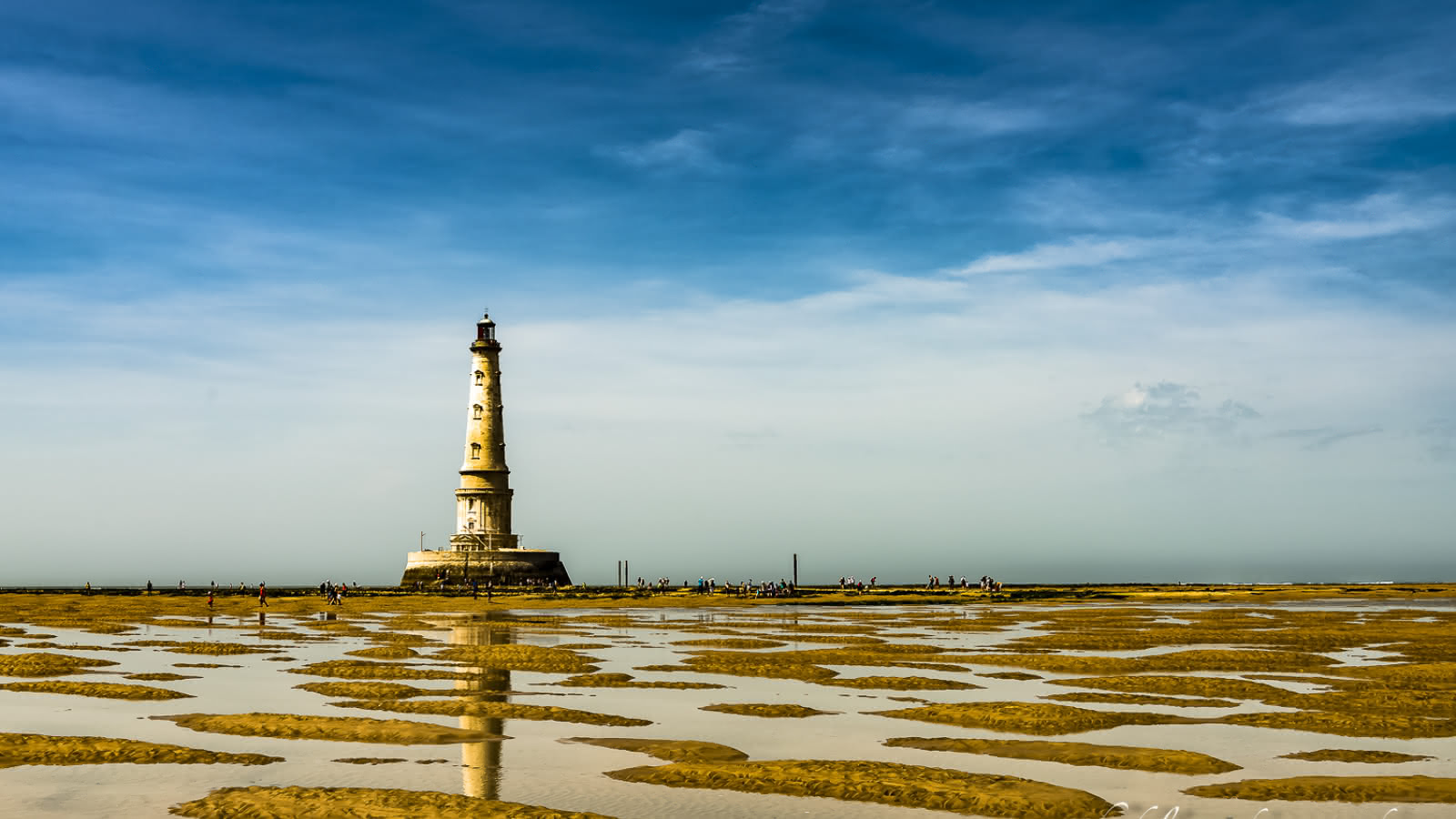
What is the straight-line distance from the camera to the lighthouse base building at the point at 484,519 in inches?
3927

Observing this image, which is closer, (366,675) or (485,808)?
(485,808)

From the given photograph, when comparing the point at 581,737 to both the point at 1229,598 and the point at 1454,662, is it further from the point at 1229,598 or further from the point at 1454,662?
the point at 1229,598

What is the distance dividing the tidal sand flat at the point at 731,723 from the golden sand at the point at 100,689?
0.11 metres

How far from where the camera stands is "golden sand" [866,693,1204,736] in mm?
21047

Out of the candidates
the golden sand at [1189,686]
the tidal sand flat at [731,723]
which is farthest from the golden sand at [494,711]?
the golden sand at [1189,686]

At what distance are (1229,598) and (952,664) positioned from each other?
222 ft

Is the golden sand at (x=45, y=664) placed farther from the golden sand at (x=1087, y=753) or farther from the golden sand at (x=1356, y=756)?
the golden sand at (x=1356, y=756)

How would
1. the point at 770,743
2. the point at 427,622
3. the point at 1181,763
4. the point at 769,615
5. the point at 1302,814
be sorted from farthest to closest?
1. the point at 769,615
2. the point at 427,622
3. the point at 770,743
4. the point at 1181,763
5. the point at 1302,814

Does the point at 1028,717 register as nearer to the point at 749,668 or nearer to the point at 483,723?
the point at 483,723

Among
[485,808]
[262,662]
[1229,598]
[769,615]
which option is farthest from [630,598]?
[485,808]

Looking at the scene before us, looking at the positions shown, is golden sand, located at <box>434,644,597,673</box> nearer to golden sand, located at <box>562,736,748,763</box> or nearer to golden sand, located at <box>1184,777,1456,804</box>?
golden sand, located at <box>562,736,748,763</box>

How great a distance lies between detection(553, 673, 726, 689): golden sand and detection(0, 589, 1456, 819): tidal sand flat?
16 cm

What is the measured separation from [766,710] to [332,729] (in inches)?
310

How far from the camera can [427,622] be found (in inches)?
2179
